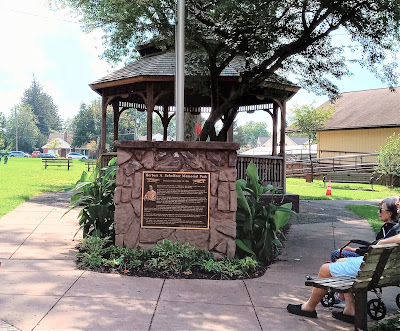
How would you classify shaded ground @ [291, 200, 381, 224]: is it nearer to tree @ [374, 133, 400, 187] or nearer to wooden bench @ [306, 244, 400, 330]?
wooden bench @ [306, 244, 400, 330]

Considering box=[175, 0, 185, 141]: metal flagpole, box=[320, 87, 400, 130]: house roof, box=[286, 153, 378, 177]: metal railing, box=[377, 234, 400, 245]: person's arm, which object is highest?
box=[320, 87, 400, 130]: house roof

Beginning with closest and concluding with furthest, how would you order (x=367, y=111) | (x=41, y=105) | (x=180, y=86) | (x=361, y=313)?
(x=361, y=313), (x=180, y=86), (x=367, y=111), (x=41, y=105)

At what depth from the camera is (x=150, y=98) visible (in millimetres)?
14867

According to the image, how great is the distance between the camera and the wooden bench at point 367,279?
4199 mm

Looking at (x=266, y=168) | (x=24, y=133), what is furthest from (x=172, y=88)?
(x=24, y=133)

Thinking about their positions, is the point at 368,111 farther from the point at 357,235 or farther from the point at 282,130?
the point at 357,235

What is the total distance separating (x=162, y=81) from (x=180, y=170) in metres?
8.23

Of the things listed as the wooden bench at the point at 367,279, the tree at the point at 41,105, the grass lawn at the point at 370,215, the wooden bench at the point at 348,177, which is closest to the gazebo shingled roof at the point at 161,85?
the grass lawn at the point at 370,215

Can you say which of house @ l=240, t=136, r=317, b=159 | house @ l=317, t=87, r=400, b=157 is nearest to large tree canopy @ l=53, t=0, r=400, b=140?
house @ l=240, t=136, r=317, b=159

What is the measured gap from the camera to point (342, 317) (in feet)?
15.6

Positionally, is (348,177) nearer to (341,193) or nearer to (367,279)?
(341,193)

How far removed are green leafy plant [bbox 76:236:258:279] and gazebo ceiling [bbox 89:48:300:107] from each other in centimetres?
817

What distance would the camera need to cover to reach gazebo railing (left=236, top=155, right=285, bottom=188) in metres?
14.0

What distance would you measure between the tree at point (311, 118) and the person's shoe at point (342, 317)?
3848cm
